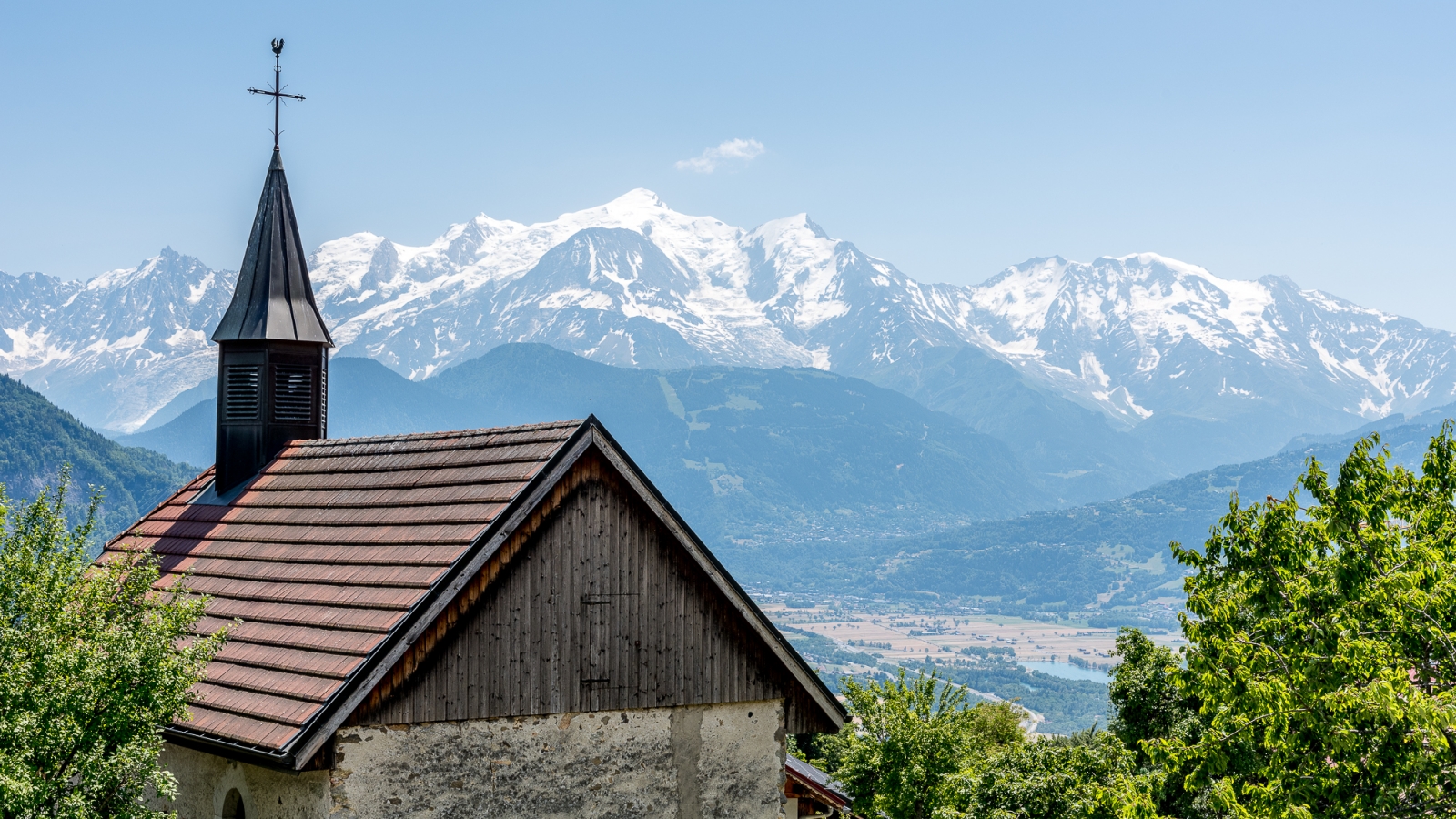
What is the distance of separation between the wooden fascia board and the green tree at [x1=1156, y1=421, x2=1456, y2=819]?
5.62 m

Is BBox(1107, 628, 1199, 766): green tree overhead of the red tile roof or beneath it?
beneath

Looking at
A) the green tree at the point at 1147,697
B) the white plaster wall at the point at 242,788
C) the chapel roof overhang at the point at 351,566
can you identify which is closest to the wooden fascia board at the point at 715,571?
the chapel roof overhang at the point at 351,566

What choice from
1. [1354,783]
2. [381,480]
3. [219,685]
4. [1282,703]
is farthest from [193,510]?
[1354,783]

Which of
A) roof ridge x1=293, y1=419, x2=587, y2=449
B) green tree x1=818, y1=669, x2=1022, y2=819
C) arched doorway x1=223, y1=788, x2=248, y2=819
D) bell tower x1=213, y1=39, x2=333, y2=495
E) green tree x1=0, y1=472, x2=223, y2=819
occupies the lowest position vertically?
green tree x1=818, y1=669, x2=1022, y2=819

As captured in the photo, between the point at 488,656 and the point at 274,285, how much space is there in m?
11.1

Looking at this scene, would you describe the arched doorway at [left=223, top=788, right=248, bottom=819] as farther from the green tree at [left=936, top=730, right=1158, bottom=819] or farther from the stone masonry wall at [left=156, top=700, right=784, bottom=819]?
the green tree at [left=936, top=730, right=1158, bottom=819]

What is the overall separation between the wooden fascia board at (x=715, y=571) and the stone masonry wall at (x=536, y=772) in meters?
0.54

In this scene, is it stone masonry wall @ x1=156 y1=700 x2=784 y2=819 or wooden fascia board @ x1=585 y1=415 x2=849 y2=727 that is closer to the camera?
stone masonry wall @ x1=156 y1=700 x2=784 y2=819

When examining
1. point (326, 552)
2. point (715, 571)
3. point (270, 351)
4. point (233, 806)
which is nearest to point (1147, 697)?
point (715, 571)

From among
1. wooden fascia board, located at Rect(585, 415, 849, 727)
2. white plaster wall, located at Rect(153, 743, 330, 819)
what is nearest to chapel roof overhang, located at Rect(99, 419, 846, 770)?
wooden fascia board, located at Rect(585, 415, 849, 727)

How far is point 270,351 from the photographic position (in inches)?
820

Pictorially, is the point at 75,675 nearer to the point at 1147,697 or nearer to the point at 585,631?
the point at 585,631

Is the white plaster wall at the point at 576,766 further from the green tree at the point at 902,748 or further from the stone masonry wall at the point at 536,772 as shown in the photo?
the green tree at the point at 902,748

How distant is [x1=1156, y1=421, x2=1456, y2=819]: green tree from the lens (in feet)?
50.9
